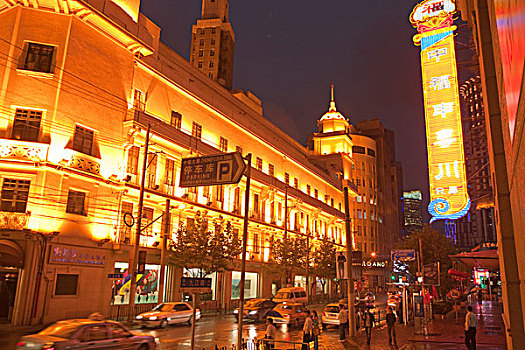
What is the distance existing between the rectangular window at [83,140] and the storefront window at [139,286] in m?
8.88

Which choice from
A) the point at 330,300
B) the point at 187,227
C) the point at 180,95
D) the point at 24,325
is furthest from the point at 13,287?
the point at 330,300

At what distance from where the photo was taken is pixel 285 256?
46.9 meters

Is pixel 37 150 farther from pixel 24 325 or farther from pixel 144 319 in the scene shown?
pixel 144 319

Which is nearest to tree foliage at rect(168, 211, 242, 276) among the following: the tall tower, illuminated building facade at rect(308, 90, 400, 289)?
illuminated building facade at rect(308, 90, 400, 289)

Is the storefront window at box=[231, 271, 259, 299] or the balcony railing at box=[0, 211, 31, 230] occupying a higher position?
the balcony railing at box=[0, 211, 31, 230]

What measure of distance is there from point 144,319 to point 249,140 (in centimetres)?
3055

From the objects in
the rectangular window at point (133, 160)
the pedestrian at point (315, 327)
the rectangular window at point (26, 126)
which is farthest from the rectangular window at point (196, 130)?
the pedestrian at point (315, 327)

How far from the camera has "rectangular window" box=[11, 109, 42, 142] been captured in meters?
25.5

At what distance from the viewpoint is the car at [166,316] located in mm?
23938

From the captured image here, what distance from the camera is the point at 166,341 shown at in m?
19.5

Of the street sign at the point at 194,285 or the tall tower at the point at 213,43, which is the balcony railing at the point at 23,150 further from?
the tall tower at the point at 213,43

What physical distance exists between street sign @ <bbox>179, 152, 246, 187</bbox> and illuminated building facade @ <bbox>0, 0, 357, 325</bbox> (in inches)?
452

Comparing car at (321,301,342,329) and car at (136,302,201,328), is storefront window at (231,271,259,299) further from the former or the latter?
car at (321,301,342,329)

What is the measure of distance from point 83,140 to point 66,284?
9812 millimetres
